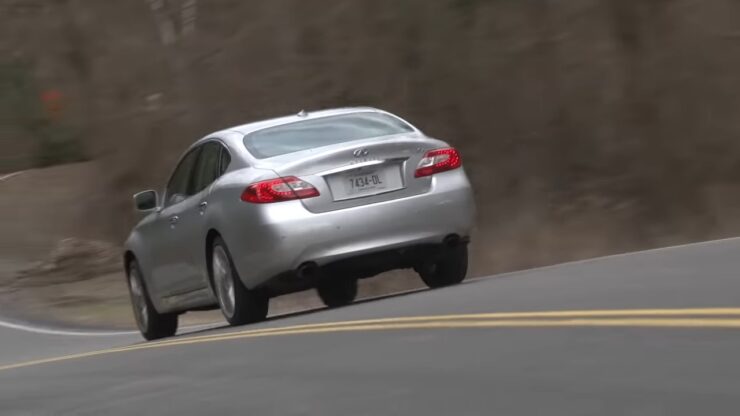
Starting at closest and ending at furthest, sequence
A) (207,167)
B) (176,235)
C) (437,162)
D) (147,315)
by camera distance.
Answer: (437,162) → (207,167) → (176,235) → (147,315)

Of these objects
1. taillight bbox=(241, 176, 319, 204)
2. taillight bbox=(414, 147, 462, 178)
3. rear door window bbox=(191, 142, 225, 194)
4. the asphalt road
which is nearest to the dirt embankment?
rear door window bbox=(191, 142, 225, 194)

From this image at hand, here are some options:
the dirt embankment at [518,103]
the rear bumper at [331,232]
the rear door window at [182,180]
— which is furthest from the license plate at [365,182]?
the dirt embankment at [518,103]

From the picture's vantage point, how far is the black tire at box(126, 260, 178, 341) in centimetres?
1440

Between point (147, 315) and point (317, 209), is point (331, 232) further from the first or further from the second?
point (147, 315)

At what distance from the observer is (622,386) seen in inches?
255

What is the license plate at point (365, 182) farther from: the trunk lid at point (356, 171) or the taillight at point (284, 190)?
the taillight at point (284, 190)

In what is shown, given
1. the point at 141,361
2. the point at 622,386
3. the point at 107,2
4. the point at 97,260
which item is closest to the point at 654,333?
the point at 622,386

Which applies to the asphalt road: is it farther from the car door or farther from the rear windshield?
the rear windshield

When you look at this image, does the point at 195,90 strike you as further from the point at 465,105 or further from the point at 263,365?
the point at 263,365

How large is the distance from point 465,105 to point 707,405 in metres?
19.0

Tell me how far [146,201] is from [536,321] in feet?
20.0

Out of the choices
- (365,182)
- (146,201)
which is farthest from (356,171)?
(146,201)

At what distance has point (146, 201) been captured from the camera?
1393 cm

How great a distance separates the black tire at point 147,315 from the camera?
14.4 meters
